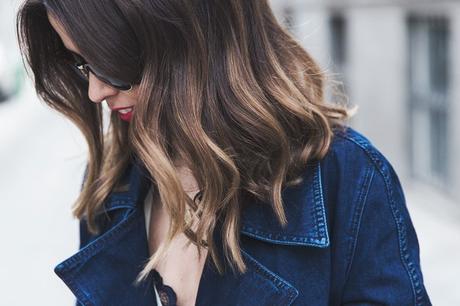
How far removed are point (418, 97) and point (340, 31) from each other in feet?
8.52

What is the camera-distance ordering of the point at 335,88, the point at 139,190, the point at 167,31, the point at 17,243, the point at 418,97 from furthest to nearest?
the point at 418,97, the point at 17,243, the point at 335,88, the point at 139,190, the point at 167,31

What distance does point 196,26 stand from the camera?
74.8 inches

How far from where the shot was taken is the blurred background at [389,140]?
21.1 feet

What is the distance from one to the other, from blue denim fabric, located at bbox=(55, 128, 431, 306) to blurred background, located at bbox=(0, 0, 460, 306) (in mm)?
3744

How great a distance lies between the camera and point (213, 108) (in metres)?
1.93

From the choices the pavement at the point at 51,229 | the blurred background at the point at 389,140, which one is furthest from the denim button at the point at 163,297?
the blurred background at the point at 389,140

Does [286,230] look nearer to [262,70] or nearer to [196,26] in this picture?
[262,70]

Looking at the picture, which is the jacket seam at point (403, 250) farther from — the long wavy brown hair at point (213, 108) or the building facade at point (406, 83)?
the building facade at point (406, 83)

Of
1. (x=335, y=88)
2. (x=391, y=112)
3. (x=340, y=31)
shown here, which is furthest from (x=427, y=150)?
(x=335, y=88)

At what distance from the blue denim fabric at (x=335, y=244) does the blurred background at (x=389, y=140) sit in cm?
374

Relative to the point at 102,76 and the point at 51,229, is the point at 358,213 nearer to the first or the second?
the point at 102,76

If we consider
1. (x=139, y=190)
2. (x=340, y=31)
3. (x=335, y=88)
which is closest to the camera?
(x=139, y=190)

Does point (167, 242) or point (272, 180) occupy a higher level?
point (272, 180)

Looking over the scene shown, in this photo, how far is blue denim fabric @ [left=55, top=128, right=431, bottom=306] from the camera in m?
1.89
